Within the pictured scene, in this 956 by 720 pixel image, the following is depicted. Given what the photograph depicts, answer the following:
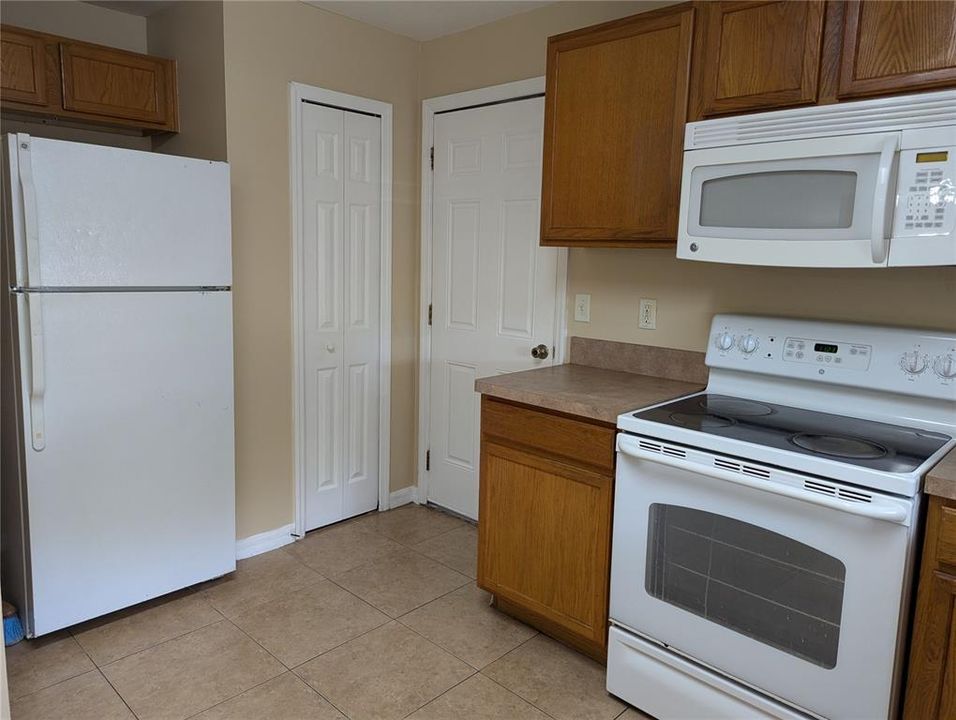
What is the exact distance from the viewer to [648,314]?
8.58ft

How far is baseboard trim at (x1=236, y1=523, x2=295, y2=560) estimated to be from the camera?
3.01 m

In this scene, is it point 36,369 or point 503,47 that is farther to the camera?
point 503,47

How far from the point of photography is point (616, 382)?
8.09ft

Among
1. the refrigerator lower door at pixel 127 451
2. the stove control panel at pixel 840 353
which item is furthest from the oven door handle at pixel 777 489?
the refrigerator lower door at pixel 127 451

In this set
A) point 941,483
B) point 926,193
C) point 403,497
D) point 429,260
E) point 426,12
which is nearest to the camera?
point 941,483

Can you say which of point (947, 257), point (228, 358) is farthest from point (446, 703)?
point (947, 257)

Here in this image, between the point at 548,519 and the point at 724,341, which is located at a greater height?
the point at 724,341

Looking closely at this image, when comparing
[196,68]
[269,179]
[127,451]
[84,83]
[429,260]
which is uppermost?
[196,68]

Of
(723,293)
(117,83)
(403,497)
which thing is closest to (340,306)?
(403,497)

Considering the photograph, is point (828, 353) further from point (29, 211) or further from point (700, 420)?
point (29, 211)

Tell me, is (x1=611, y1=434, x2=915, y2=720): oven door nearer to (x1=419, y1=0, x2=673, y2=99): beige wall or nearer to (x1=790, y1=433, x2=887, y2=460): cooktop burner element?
(x1=790, y1=433, x2=887, y2=460): cooktop burner element

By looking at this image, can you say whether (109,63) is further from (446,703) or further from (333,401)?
(446,703)

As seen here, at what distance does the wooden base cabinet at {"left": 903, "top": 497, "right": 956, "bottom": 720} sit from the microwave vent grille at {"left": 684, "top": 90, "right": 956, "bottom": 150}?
0.92m

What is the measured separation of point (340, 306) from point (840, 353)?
2.17 metres
